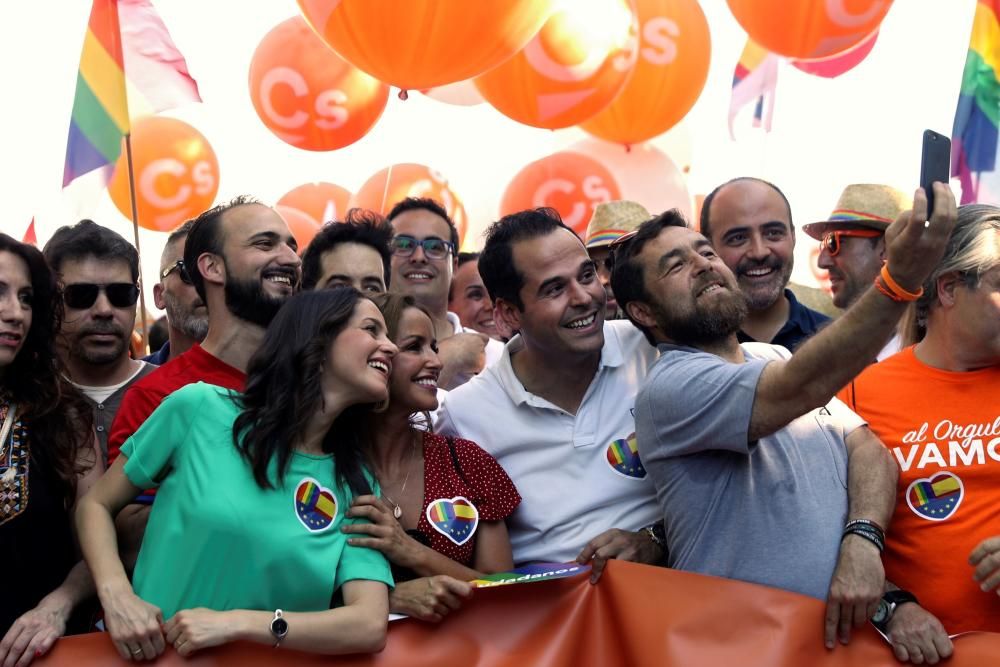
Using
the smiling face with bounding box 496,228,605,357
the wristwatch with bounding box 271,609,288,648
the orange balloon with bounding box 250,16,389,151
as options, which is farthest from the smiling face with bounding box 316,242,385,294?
the orange balloon with bounding box 250,16,389,151

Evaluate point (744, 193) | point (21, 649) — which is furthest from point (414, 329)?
point (744, 193)

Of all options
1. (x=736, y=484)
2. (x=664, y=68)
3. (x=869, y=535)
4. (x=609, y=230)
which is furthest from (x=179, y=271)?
(x=664, y=68)

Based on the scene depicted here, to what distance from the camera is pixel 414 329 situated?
11.5 ft

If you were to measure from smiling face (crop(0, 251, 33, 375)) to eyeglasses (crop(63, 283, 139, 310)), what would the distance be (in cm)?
93

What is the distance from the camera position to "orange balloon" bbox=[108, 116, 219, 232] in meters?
8.99

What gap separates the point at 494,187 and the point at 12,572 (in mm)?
7986

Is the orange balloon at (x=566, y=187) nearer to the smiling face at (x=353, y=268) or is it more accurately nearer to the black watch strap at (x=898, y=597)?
the smiling face at (x=353, y=268)

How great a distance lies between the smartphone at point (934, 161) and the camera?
2.35m

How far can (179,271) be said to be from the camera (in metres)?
4.41

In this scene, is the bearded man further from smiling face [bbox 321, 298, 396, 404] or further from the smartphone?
smiling face [bbox 321, 298, 396, 404]

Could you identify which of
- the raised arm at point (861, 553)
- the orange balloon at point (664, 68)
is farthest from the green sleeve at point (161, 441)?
the orange balloon at point (664, 68)

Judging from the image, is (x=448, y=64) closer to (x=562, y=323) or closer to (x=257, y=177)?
(x=562, y=323)

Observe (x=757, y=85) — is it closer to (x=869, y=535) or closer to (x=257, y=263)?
(x=257, y=263)

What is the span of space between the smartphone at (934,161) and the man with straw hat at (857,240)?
254cm
